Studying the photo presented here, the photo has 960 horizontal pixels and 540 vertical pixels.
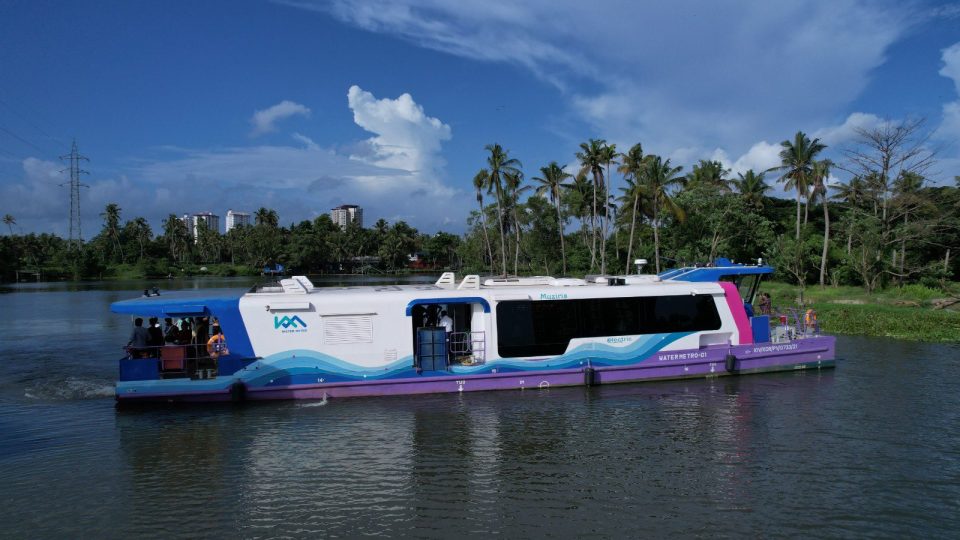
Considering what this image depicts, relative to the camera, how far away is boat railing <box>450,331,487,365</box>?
51.3 ft

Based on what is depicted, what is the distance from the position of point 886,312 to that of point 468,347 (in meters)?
24.0

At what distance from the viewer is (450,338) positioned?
15969mm

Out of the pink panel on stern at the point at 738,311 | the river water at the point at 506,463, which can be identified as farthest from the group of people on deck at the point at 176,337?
the pink panel on stern at the point at 738,311

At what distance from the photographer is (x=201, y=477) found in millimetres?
10391

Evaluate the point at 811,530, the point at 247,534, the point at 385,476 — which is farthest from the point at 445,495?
the point at 811,530

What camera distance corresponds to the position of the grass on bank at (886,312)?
83.0ft

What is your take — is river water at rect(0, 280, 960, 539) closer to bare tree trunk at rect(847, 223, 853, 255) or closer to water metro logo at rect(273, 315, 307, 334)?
water metro logo at rect(273, 315, 307, 334)

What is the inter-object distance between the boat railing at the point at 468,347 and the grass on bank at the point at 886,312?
1890cm

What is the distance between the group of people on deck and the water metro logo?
127 cm

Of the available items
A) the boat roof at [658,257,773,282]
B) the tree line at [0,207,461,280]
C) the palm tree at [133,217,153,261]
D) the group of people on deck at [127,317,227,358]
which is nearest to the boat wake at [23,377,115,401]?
the group of people on deck at [127,317,227,358]

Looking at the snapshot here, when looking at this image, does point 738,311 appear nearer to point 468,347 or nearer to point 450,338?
point 468,347

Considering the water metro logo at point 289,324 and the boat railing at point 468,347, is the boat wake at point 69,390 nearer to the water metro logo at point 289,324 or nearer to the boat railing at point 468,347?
the water metro logo at point 289,324

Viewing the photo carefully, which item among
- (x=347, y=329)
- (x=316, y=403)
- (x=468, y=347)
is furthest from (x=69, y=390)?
(x=468, y=347)

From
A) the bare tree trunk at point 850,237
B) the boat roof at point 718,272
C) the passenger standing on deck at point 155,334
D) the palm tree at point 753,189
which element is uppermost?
the palm tree at point 753,189
